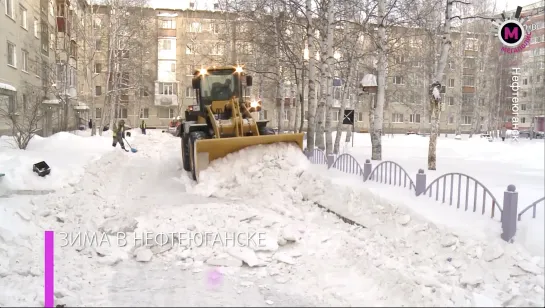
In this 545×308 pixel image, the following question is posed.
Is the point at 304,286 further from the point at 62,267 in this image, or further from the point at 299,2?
the point at 299,2

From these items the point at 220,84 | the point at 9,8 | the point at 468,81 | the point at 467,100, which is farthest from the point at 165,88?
the point at 220,84

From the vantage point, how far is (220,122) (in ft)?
36.1

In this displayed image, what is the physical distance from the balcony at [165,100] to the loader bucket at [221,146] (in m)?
37.6

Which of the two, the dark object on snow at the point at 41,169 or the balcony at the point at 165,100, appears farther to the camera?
the balcony at the point at 165,100

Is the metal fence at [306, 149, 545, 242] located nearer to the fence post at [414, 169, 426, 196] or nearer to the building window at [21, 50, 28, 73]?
the fence post at [414, 169, 426, 196]

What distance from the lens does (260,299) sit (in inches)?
172

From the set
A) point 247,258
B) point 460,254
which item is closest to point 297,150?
point 247,258

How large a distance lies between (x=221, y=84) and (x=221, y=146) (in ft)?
10.8

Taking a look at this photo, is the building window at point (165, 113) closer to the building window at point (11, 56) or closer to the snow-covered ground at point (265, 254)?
the building window at point (11, 56)

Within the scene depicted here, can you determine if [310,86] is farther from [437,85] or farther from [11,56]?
[11,56]

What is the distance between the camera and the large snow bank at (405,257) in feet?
13.7

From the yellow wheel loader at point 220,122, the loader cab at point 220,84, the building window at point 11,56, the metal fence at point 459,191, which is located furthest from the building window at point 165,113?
the metal fence at point 459,191

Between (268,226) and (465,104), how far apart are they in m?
19.9

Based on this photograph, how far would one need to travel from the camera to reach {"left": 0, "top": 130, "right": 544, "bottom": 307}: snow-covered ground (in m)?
4.34
